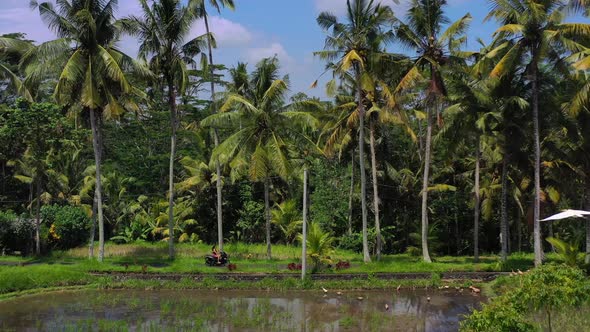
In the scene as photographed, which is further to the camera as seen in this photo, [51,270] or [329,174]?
[329,174]

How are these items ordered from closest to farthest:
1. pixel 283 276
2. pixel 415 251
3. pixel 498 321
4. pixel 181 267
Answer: pixel 498 321
pixel 283 276
pixel 181 267
pixel 415 251

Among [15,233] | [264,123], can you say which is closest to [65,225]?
[15,233]

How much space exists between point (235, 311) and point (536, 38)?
16.4 m

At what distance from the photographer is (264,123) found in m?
27.8

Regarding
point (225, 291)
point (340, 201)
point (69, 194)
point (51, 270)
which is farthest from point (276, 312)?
point (69, 194)

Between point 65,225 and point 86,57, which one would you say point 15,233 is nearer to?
point 65,225

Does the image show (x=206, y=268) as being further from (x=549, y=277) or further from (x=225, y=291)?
(x=549, y=277)

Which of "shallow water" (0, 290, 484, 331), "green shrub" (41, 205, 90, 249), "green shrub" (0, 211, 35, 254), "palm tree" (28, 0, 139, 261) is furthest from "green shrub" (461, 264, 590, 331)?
"green shrub" (0, 211, 35, 254)

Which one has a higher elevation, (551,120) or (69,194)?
(551,120)

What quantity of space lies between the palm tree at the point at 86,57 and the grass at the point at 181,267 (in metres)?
2.68

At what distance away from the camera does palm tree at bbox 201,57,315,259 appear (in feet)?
87.6

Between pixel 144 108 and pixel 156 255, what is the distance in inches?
732

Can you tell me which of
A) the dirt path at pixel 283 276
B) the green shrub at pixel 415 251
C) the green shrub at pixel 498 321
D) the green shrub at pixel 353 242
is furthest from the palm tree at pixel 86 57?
the green shrub at pixel 498 321

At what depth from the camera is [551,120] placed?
86.8 ft
